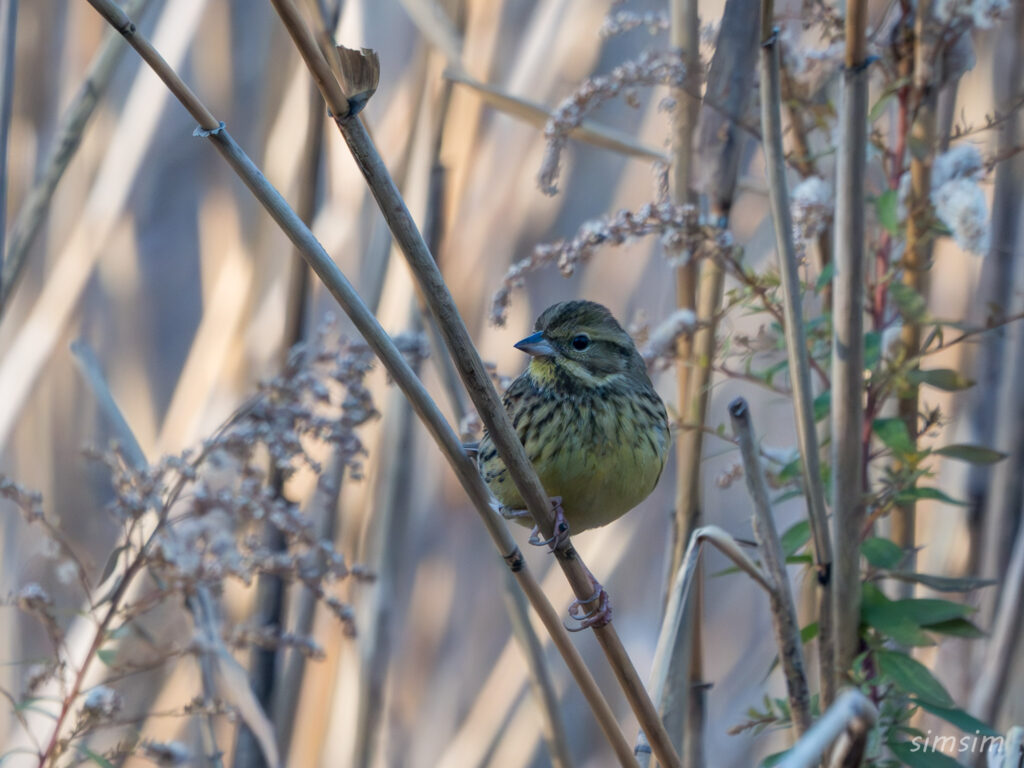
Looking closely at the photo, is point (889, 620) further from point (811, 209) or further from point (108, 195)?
point (108, 195)

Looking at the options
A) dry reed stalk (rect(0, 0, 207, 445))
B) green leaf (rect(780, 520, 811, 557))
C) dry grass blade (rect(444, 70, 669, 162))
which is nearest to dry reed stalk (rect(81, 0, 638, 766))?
green leaf (rect(780, 520, 811, 557))

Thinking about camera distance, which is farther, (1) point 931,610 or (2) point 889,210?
(2) point 889,210

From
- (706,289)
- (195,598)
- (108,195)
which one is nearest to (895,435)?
(706,289)

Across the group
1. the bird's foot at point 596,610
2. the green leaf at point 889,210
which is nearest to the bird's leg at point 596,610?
the bird's foot at point 596,610

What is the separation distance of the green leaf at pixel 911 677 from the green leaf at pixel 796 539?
195mm

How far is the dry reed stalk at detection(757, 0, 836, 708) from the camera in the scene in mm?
1454

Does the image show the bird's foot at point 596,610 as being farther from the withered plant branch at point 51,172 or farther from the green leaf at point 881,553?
the withered plant branch at point 51,172

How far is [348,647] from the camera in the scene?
2725mm

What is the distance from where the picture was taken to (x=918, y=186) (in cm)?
176

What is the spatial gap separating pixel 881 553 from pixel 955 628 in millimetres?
151

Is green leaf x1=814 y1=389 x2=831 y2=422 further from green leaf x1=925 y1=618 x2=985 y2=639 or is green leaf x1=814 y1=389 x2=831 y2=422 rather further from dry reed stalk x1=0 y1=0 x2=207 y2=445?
dry reed stalk x1=0 y1=0 x2=207 y2=445

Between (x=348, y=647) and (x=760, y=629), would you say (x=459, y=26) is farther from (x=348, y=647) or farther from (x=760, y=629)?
(x=760, y=629)

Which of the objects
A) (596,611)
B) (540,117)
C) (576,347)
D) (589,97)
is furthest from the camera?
(540,117)

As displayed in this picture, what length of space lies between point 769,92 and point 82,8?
251 centimetres
